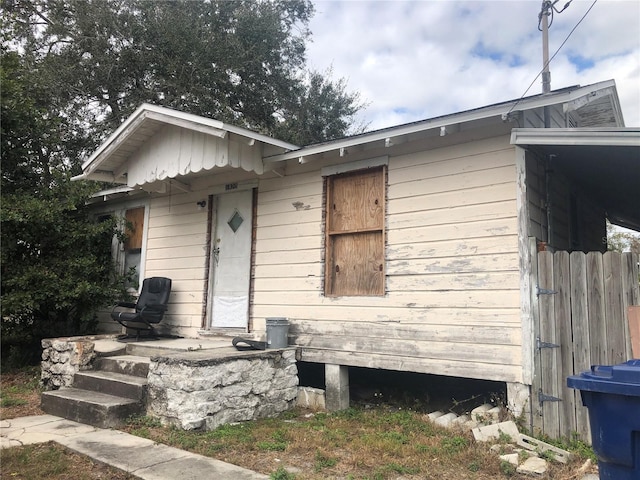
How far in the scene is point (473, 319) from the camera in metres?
4.81

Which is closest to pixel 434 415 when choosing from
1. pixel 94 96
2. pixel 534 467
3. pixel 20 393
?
pixel 534 467

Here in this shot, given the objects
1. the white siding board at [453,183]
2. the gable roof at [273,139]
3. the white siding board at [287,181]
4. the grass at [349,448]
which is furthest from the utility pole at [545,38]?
the grass at [349,448]

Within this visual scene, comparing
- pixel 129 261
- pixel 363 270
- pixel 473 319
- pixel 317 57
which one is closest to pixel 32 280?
pixel 129 261

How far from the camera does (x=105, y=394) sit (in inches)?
209

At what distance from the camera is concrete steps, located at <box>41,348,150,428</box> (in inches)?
188

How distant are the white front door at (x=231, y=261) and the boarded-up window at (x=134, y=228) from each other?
2.07m

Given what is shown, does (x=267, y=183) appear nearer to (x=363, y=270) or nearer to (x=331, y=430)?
(x=363, y=270)

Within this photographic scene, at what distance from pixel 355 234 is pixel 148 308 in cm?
330

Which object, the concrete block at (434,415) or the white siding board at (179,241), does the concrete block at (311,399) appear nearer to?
the concrete block at (434,415)

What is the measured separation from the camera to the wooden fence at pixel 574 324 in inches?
164

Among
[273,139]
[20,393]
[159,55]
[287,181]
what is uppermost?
[159,55]

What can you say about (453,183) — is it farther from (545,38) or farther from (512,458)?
(545,38)

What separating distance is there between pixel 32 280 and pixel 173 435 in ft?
14.8

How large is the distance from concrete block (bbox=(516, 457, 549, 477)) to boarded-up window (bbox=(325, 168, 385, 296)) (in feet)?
7.86
